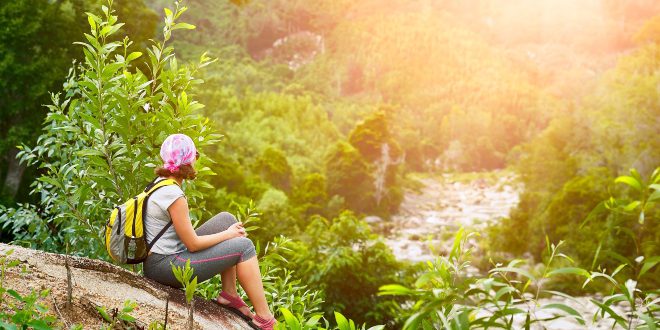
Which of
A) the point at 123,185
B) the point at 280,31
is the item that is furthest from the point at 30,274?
the point at 280,31

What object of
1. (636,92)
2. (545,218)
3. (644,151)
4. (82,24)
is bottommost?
(545,218)

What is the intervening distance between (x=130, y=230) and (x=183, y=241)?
31 centimetres

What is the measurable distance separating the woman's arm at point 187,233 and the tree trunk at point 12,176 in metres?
12.1

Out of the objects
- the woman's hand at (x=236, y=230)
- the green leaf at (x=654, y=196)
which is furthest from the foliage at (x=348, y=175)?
the green leaf at (x=654, y=196)

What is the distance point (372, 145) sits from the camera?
3759 centimetres

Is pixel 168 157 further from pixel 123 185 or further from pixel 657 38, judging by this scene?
pixel 657 38

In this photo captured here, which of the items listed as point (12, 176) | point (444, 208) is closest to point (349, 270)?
point (12, 176)

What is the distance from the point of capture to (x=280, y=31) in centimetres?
9188

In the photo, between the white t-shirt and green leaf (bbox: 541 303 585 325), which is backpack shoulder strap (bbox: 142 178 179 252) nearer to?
the white t-shirt

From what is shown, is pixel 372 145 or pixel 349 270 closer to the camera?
pixel 349 270

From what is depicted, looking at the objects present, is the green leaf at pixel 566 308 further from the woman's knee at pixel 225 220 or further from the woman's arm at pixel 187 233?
the woman's knee at pixel 225 220

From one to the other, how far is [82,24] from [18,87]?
8.00 ft

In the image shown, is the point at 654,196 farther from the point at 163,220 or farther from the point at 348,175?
the point at 348,175

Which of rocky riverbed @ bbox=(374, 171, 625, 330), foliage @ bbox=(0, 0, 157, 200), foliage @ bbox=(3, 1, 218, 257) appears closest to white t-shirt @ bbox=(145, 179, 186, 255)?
foliage @ bbox=(3, 1, 218, 257)
